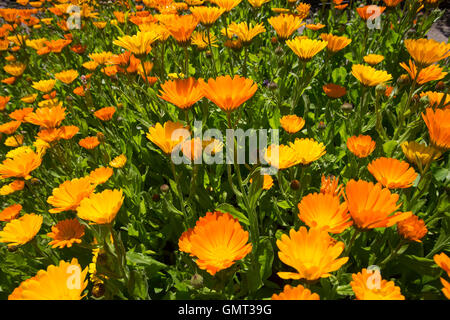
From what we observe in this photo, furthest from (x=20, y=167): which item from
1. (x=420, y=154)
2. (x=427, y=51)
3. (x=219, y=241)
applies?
(x=427, y=51)

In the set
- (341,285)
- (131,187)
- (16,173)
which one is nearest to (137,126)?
(131,187)

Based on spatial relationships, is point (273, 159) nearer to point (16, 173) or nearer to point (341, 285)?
point (341, 285)

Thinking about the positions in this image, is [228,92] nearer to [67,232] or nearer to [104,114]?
[67,232]

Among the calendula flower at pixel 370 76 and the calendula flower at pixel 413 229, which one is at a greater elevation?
the calendula flower at pixel 370 76

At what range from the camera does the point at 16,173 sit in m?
1.44

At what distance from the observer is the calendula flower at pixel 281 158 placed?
1.17 meters

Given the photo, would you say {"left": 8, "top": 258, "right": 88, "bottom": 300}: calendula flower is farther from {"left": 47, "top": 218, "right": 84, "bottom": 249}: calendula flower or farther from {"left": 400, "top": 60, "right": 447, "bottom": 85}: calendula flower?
{"left": 400, "top": 60, "right": 447, "bottom": 85}: calendula flower

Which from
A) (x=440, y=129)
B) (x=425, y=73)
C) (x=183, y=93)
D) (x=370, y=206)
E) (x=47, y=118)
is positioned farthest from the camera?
(x=47, y=118)

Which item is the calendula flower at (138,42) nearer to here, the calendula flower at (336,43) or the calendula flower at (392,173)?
the calendula flower at (336,43)

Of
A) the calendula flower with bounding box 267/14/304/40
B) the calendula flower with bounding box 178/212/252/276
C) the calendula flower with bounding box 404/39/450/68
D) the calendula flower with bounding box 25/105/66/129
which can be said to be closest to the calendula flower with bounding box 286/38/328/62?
the calendula flower with bounding box 267/14/304/40

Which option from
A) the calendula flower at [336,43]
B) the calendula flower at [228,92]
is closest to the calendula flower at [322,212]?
the calendula flower at [228,92]

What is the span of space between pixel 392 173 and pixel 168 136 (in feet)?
2.93

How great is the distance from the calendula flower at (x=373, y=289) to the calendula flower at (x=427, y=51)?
1.11 metres

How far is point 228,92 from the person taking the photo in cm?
102
